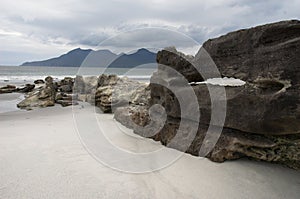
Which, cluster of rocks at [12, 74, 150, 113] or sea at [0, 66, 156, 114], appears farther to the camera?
sea at [0, 66, 156, 114]

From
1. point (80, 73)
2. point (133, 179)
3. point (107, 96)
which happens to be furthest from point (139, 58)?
point (80, 73)

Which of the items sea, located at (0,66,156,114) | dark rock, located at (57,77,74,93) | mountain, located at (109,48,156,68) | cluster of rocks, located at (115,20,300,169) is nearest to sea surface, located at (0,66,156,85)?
sea, located at (0,66,156,114)

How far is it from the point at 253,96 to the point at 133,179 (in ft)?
7.49

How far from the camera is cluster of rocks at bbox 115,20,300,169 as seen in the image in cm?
318

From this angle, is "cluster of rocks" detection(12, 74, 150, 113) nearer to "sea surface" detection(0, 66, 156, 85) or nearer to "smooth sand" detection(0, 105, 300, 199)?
"sea surface" detection(0, 66, 156, 85)

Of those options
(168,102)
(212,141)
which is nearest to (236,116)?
(212,141)

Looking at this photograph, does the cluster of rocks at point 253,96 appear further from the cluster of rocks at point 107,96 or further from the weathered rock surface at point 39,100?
the weathered rock surface at point 39,100

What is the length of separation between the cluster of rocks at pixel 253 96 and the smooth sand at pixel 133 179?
0.26 meters

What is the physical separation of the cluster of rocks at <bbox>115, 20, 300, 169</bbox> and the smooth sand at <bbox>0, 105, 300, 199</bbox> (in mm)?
256

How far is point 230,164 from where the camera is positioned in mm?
3932

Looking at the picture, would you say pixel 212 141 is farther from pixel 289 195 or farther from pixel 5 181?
pixel 5 181

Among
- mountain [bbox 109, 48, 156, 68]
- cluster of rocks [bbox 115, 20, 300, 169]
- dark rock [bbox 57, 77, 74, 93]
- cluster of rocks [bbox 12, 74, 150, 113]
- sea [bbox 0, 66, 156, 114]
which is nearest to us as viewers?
cluster of rocks [bbox 115, 20, 300, 169]

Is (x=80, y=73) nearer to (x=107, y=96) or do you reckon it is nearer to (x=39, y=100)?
(x=39, y=100)

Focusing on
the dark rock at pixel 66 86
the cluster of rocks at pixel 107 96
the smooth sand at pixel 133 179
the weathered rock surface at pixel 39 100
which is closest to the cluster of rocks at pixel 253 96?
the smooth sand at pixel 133 179
